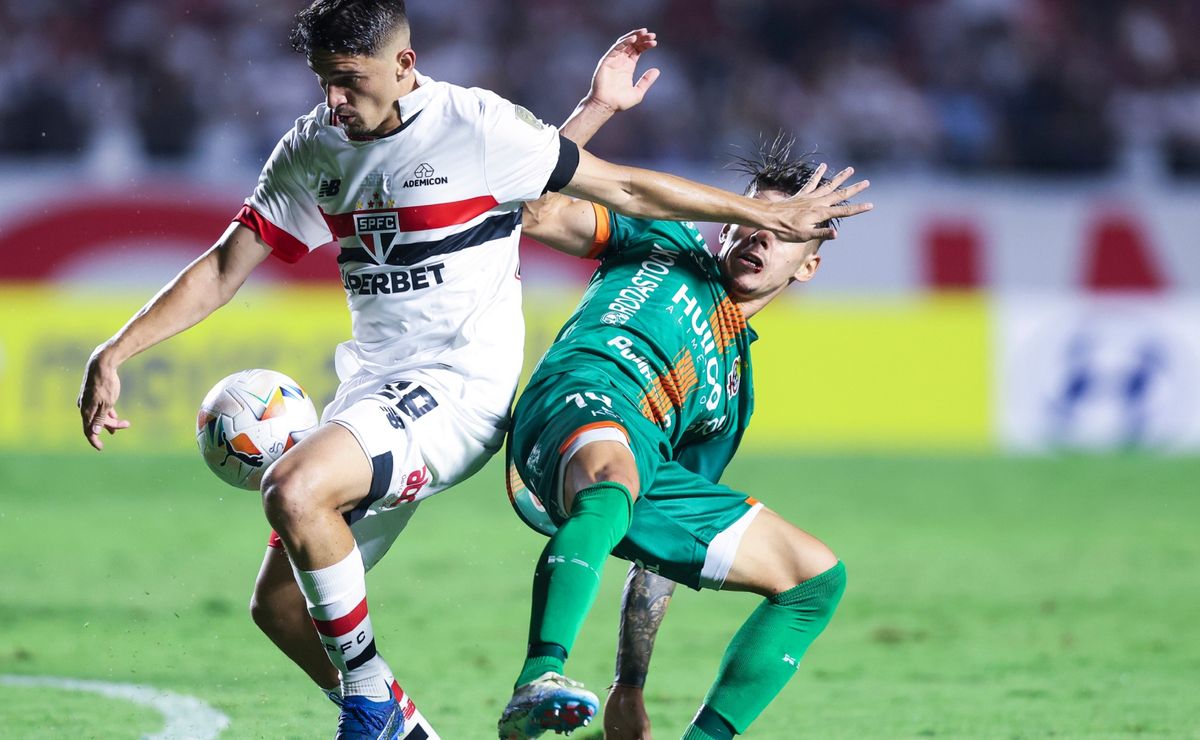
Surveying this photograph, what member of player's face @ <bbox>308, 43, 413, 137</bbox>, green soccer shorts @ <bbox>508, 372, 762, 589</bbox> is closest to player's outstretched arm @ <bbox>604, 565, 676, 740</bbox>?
green soccer shorts @ <bbox>508, 372, 762, 589</bbox>

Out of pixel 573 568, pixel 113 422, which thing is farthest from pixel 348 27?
pixel 573 568

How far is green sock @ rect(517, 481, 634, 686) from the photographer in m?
3.64

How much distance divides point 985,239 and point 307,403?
36.4 feet

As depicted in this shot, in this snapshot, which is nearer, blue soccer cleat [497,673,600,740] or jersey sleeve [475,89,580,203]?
blue soccer cleat [497,673,600,740]

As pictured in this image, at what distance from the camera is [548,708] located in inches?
132

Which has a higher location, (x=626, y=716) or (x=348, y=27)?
(x=348, y=27)

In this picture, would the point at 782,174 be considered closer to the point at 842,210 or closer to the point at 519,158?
the point at 842,210

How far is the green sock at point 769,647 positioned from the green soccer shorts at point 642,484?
214mm

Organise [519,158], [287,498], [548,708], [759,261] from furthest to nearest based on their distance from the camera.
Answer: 1. [759,261]
2. [519,158]
3. [287,498]
4. [548,708]

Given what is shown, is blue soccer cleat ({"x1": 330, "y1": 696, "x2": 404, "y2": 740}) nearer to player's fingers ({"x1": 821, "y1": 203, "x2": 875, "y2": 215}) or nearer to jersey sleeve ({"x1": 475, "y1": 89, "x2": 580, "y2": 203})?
jersey sleeve ({"x1": 475, "y1": 89, "x2": 580, "y2": 203})

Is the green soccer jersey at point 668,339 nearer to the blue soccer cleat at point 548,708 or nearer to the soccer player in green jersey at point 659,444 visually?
the soccer player in green jersey at point 659,444

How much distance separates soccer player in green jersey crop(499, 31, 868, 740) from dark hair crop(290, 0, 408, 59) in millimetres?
889

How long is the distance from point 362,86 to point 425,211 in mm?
385

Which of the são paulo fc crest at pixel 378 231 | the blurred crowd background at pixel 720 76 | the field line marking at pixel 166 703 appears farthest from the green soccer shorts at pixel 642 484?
the blurred crowd background at pixel 720 76
